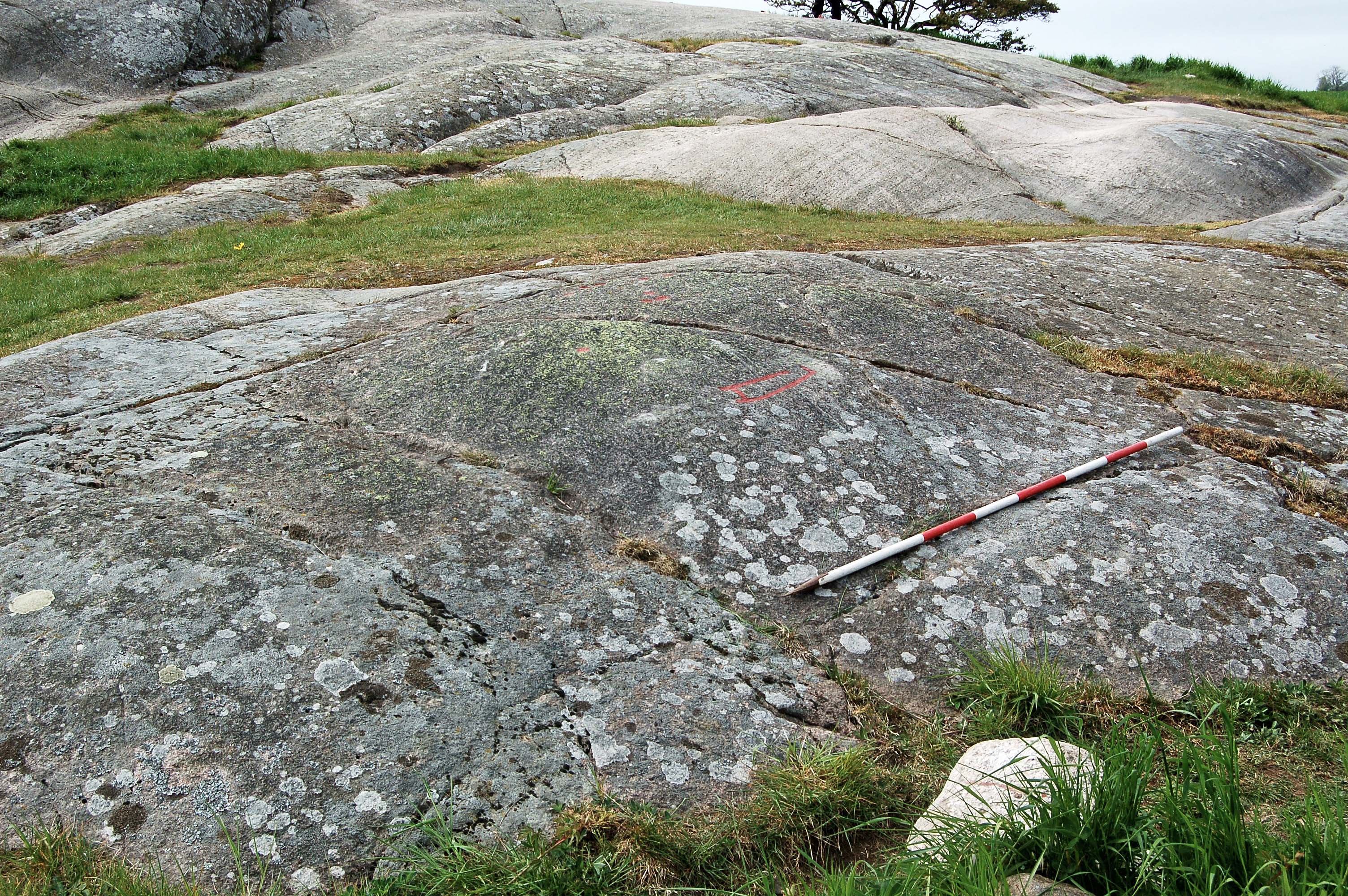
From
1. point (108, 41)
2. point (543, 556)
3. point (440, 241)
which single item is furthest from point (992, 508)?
point (108, 41)

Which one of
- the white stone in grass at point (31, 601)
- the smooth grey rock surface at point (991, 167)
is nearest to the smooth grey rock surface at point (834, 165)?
the smooth grey rock surface at point (991, 167)

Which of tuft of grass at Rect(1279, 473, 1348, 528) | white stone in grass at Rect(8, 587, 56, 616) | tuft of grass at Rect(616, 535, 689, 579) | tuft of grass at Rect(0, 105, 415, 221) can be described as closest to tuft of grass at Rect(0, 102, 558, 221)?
tuft of grass at Rect(0, 105, 415, 221)

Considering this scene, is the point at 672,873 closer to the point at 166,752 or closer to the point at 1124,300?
the point at 166,752

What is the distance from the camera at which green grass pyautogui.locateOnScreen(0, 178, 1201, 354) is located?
8.77m

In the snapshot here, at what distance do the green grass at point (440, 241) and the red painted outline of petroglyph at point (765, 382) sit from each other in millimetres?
3992

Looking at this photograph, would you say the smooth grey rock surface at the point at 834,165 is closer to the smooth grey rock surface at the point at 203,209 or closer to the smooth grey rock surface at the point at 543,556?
the smooth grey rock surface at the point at 203,209

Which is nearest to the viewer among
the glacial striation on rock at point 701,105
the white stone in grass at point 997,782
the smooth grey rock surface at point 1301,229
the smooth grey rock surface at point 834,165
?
the white stone in grass at point 997,782

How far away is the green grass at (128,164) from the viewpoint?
589 inches

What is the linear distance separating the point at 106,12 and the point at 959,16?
35.1 meters

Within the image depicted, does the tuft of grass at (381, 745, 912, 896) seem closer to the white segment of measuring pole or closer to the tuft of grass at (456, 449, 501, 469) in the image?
the white segment of measuring pole

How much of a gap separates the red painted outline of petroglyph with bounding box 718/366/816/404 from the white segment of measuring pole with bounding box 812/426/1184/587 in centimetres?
126

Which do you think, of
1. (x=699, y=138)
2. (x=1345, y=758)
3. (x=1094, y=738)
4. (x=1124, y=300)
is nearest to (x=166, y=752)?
(x=1094, y=738)

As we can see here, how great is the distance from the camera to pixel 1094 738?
2936mm

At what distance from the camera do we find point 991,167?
49.4ft
